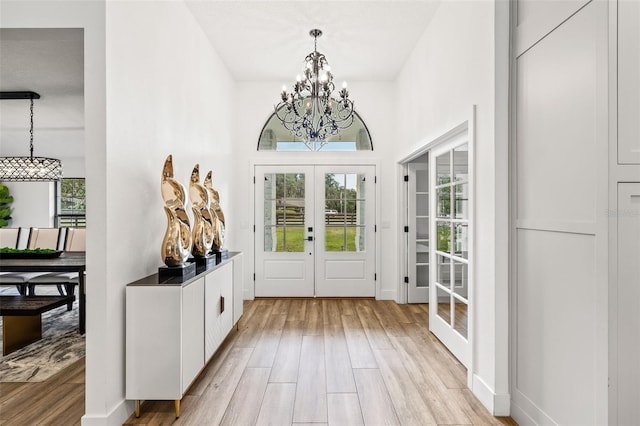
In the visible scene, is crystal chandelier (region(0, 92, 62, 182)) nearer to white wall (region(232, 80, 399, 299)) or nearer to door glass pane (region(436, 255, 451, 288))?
white wall (region(232, 80, 399, 299))

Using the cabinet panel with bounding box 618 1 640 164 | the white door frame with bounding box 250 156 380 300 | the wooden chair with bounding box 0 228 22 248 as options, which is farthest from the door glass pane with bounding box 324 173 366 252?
the wooden chair with bounding box 0 228 22 248

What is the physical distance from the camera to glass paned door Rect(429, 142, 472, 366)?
2.84m

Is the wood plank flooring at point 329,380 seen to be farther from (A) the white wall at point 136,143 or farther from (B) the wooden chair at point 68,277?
(B) the wooden chair at point 68,277

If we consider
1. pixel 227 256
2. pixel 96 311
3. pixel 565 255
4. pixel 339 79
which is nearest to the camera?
pixel 565 255

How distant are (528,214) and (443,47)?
5.99ft

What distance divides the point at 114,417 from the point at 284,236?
3.24m

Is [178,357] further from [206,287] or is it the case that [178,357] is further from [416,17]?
[416,17]

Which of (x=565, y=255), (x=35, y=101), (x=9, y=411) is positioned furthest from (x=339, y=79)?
(x=9, y=411)

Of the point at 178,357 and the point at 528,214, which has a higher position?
the point at 528,214

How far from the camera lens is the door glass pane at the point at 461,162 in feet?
9.33

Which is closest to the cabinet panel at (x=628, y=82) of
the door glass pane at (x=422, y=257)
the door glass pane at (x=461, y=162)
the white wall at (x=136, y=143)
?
the door glass pane at (x=461, y=162)

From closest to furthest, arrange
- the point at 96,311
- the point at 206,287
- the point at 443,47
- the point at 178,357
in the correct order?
the point at 96,311
the point at 178,357
the point at 206,287
the point at 443,47

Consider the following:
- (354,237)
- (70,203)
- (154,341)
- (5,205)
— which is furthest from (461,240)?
(5,205)

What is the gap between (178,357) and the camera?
6.89ft
